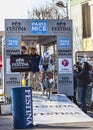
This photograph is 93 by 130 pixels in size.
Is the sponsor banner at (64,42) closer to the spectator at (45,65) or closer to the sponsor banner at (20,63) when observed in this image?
the spectator at (45,65)

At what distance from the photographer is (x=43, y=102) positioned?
66.5 ft

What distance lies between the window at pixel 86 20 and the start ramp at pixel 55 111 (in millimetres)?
18144

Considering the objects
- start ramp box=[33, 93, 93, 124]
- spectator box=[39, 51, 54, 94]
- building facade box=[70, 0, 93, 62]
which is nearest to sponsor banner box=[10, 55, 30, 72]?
Answer: start ramp box=[33, 93, 93, 124]

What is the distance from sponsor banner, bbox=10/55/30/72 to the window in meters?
18.1

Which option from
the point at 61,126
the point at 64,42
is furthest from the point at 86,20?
the point at 61,126

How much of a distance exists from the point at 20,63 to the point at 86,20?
18.9 m

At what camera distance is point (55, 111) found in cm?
1883

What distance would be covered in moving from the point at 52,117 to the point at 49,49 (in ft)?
28.2

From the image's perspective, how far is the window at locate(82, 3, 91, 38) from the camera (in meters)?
38.9

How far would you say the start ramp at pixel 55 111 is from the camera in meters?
17.6

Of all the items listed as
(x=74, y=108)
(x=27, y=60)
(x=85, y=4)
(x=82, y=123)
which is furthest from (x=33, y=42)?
(x=85, y=4)

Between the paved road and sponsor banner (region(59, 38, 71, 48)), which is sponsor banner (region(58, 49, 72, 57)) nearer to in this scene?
sponsor banner (region(59, 38, 71, 48))

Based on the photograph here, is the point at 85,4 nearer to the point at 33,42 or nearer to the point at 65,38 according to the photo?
the point at 33,42

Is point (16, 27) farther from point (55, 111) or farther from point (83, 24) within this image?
point (83, 24)
